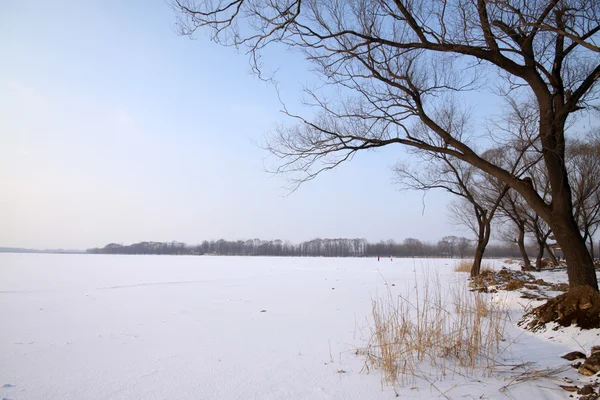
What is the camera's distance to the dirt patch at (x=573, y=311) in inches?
127

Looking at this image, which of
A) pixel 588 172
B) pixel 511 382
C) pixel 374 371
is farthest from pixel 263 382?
pixel 588 172

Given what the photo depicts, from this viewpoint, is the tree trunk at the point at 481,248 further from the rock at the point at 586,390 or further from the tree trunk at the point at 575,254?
the rock at the point at 586,390

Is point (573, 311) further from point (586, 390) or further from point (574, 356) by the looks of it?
point (586, 390)

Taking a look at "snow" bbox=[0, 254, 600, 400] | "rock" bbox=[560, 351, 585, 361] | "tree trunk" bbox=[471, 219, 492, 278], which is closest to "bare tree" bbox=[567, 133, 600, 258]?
"tree trunk" bbox=[471, 219, 492, 278]

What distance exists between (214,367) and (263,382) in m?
0.57

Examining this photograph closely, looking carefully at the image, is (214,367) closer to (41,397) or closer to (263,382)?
(263,382)

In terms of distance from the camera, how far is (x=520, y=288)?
6672mm

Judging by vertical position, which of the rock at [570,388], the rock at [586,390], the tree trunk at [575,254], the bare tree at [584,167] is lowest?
the rock at [570,388]

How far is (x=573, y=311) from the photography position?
3438mm

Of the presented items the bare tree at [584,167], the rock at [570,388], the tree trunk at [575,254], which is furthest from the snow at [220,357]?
the bare tree at [584,167]

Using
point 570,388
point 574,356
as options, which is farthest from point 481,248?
point 570,388

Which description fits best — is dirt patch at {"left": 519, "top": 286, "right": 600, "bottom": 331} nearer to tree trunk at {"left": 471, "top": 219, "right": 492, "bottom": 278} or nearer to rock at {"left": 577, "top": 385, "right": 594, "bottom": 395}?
rock at {"left": 577, "top": 385, "right": 594, "bottom": 395}

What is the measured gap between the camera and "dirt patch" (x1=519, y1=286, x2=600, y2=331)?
3234 millimetres

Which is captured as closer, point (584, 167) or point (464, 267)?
point (584, 167)
